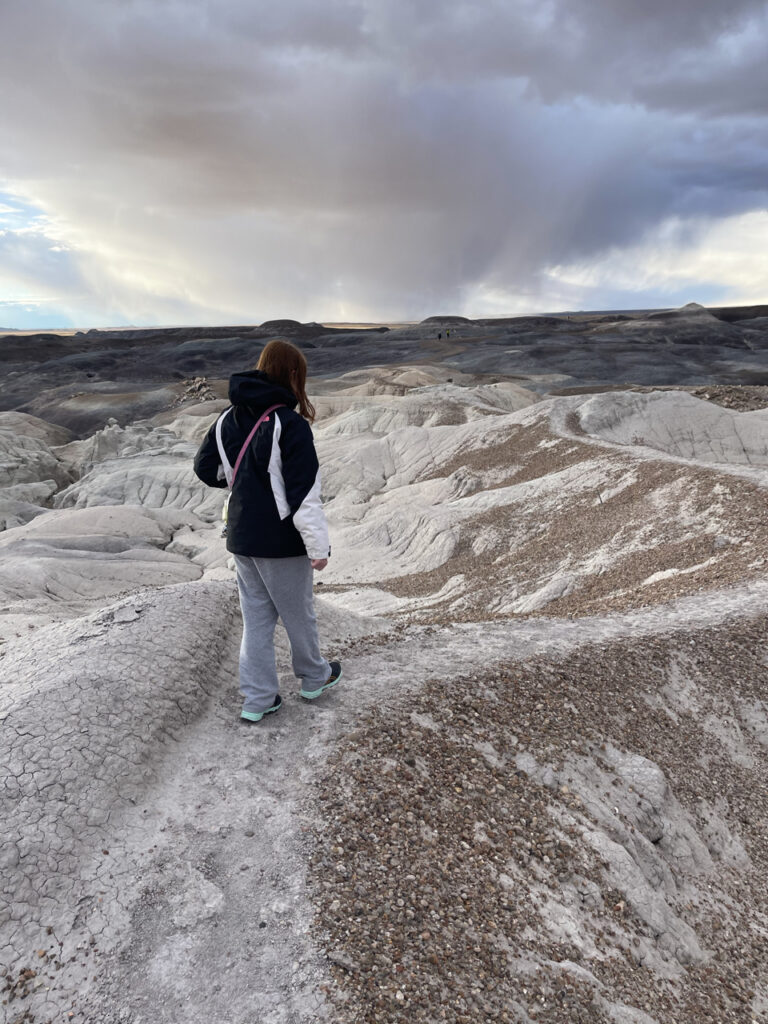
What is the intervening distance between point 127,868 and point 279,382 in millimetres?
3070

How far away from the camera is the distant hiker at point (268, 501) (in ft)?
14.8

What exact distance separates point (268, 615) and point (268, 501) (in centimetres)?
94

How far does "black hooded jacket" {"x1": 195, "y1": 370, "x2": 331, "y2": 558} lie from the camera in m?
4.49

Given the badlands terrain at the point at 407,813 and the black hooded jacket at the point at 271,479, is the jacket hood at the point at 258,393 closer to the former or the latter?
the black hooded jacket at the point at 271,479

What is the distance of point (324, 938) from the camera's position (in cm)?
329

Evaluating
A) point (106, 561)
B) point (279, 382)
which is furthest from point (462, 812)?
point (106, 561)

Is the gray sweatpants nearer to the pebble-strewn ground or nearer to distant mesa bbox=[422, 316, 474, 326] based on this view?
the pebble-strewn ground

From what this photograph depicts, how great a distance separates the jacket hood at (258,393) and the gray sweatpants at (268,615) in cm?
108

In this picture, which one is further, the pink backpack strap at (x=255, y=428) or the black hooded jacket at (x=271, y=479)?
the pink backpack strap at (x=255, y=428)

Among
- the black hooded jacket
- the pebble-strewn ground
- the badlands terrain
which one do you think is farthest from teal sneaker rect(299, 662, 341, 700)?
the black hooded jacket

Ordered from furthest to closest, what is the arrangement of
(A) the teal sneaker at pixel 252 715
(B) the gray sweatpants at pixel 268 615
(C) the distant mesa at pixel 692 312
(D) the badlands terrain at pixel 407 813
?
1. (C) the distant mesa at pixel 692 312
2. (A) the teal sneaker at pixel 252 715
3. (B) the gray sweatpants at pixel 268 615
4. (D) the badlands terrain at pixel 407 813

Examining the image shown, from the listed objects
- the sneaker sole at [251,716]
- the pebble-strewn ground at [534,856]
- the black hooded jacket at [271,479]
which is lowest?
the pebble-strewn ground at [534,856]

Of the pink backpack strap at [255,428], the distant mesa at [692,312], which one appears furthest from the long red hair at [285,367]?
the distant mesa at [692,312]

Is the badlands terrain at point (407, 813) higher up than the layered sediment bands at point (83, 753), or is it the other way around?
the layered sediment bands at point (83, 753)
